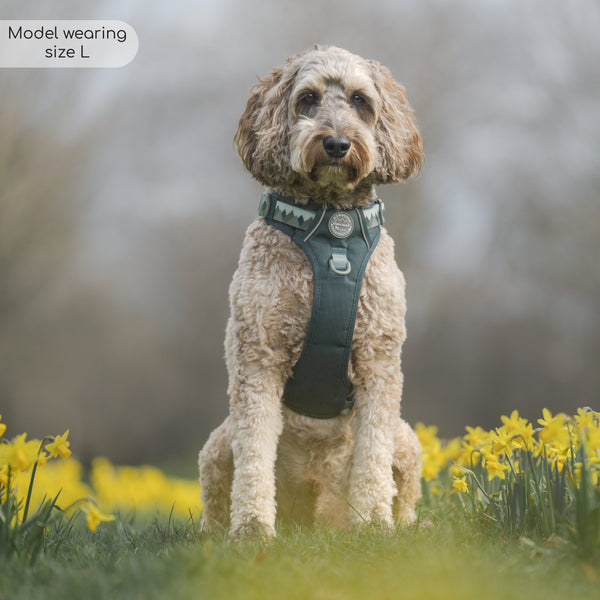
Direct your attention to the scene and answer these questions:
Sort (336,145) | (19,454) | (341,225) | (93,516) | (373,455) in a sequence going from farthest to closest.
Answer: (341,225)
(373,455)
(336,145)
(19,454)
(93,516)

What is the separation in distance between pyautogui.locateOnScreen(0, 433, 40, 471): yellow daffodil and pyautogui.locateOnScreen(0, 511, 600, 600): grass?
337mm

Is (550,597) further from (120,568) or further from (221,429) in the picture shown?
(221,429)

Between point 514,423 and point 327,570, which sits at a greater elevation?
point 514,423

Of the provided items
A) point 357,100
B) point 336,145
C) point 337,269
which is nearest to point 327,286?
point 337,269

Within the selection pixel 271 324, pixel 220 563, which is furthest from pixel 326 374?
pixel 220 563

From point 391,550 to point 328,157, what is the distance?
1567 mm

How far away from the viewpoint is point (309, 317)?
10.4 feet

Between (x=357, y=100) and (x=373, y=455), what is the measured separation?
1.58m

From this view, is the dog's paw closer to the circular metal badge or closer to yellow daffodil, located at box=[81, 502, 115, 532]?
yellow daffodil, located at box=[81, 502, 115, 532]

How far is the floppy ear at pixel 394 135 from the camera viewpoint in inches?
131

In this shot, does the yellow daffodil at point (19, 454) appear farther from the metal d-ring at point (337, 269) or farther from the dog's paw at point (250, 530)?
the metal d-ring at point (337, 269)

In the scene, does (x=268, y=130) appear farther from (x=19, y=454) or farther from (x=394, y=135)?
(x=19, y=454)

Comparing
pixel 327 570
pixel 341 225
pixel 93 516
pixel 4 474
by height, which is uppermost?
pixel 341 225

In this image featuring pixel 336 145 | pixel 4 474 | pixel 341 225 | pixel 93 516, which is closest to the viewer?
pixel 93 516
